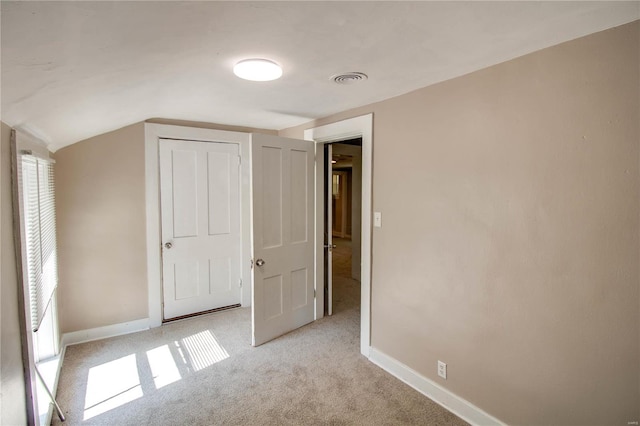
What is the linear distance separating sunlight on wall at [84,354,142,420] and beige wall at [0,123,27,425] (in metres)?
0.64

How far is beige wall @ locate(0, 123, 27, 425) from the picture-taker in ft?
4.17

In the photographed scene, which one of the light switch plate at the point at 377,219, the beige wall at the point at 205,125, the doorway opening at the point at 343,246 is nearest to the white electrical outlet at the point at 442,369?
the light switch plate at the point at 377,219

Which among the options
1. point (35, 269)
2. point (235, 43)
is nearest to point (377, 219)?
point (235, 43)

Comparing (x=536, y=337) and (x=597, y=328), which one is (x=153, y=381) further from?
(x=597, y=328)

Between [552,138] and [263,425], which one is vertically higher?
[552,138]

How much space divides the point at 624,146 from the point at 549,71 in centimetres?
50

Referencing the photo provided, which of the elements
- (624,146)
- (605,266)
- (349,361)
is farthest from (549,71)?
(349,361)

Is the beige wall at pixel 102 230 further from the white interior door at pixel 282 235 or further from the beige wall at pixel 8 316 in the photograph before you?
the beige wall at pixel 8 316

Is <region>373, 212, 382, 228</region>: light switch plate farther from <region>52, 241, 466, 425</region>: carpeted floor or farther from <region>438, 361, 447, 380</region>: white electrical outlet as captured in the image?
<region>52, 241, 466, 425</region>: carpeted floor

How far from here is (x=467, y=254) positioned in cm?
192

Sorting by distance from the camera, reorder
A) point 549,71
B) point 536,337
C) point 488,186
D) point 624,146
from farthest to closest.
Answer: point 488,186 < point 536,337 < point 549,71 < point 624,146

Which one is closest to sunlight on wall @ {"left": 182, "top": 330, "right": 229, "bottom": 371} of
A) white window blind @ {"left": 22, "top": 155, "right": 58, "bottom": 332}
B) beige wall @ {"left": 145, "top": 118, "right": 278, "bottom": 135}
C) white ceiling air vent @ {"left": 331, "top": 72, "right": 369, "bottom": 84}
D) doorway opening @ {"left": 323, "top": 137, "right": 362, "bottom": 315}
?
white window blind @ {"left": 22, "top": 155, "right": 58, "bottom": 332}

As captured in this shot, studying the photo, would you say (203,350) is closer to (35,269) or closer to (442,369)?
(35,269)

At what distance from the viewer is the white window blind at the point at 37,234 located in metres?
1.69
